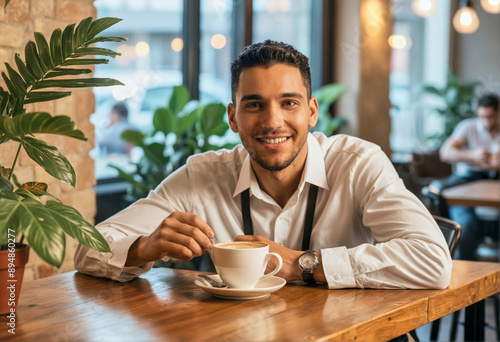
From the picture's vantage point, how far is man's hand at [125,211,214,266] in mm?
1563

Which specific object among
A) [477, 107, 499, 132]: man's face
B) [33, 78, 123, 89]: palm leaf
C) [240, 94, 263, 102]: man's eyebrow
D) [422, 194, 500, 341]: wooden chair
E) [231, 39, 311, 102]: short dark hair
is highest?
[231, 39, 311, 102]: short dark hair

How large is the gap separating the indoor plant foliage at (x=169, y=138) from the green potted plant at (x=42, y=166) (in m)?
2.14

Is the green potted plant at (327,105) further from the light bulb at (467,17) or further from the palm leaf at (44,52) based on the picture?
the palm leaf at (44,52)

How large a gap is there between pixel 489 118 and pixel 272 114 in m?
4.92

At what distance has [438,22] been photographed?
31.0 feet

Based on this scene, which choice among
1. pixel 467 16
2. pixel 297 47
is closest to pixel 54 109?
pixel 297 47

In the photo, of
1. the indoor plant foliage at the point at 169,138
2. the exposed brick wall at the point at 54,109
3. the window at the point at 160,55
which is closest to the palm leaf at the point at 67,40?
the exposed brick wall at the point at 54,109

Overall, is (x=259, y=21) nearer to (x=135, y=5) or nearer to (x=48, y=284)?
(x=135, y=5)

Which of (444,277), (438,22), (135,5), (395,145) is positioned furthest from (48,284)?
(438,22)

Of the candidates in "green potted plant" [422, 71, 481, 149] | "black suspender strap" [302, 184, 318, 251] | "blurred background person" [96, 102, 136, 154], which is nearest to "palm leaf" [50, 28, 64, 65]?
"black suspender strap" [302, 184, 318, 251]

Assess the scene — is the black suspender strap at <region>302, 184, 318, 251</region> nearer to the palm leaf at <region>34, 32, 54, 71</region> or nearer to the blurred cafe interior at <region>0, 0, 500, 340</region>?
the palm leaf at <region>34, 32, 54, 71</region>

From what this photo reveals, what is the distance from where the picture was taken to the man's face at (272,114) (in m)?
1.87

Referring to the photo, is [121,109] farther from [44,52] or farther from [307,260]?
[307,260]

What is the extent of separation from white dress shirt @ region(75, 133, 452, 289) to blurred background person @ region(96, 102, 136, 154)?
6.97ft
